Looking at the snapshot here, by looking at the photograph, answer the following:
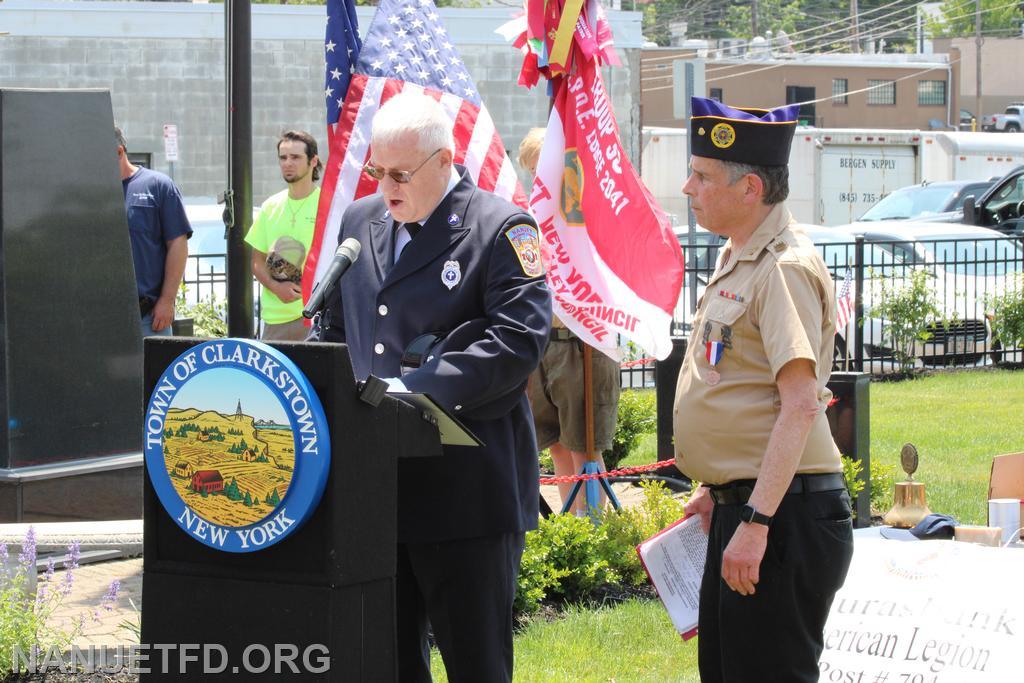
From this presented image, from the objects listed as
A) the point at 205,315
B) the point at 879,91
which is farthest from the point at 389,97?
the point at 879,91

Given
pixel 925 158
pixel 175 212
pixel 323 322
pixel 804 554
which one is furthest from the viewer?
pixel 925 158

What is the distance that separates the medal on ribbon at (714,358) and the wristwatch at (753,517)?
1.05ft

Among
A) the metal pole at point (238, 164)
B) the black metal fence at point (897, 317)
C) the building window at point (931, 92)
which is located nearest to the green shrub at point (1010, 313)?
the black metal fence at point (897, 317)

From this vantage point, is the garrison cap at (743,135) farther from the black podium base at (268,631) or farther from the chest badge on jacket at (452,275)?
the black podium base at (268,631)

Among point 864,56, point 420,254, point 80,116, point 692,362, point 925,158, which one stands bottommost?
point 692,362

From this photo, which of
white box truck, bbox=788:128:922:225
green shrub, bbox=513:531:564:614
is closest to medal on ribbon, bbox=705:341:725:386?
green shrub, bbox=513:531:564:614

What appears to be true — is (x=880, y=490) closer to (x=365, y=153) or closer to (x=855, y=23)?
(x=365, y=153)

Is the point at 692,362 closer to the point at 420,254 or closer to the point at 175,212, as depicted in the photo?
the point at 420,254

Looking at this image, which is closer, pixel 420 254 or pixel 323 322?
pixel 420 254

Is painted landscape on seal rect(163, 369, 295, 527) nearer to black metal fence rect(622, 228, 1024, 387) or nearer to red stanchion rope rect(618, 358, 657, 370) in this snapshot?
red stanchion rope rect(618, 358, 657, 370)

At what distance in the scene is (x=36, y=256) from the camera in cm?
668

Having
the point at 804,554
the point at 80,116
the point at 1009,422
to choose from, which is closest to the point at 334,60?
the point at 80,116

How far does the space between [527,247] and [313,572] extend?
3.44ft

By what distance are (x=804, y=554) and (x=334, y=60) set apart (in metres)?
3.97
